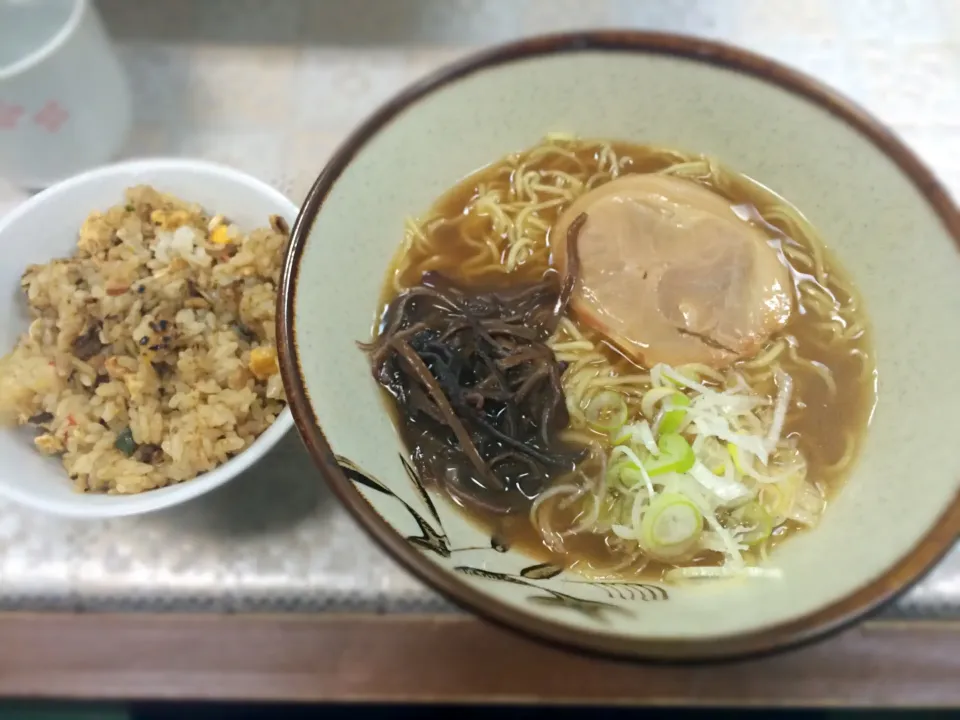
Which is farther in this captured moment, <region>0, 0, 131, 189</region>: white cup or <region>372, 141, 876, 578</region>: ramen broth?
→ <region>0, 0, 131, 189</region>: white cup

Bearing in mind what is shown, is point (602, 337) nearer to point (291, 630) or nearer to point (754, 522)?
point (754, 522)

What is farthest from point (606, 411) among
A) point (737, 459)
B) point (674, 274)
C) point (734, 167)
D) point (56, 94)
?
point (56, 94)

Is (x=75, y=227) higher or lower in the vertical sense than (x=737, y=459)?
lower

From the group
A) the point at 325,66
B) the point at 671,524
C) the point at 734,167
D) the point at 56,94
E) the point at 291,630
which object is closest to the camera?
the point at 671,524

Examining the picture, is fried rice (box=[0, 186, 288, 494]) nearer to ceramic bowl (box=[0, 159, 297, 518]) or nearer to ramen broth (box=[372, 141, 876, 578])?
ceramic bowl (box=[0, 159, 297, 518])

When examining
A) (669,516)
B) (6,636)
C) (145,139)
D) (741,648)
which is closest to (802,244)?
(669,516)

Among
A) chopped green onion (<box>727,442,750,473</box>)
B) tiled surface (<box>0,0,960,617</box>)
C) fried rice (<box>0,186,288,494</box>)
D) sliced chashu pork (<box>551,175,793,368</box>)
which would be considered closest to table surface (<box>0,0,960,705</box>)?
tiled surface (<box>0,0,960,617</box>)

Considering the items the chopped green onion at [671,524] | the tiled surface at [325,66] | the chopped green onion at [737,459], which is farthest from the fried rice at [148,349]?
the chopped green onion at [737,459]
